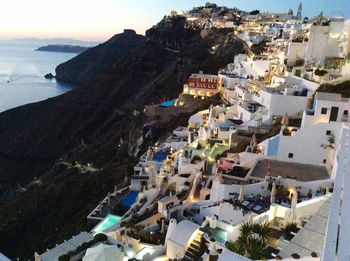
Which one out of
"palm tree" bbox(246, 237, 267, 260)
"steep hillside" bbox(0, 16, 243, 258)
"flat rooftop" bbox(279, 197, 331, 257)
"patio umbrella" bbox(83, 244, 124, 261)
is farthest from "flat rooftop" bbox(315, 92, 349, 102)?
"steep hillside" bbox(0, 16, 243, 258)

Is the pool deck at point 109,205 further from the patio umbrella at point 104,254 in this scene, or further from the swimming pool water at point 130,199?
the patio umbrella at point 104,254

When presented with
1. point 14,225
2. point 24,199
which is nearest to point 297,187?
point 14,225

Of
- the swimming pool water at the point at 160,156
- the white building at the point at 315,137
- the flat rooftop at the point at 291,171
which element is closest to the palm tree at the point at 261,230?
the flat rooftop at the point at 291,171

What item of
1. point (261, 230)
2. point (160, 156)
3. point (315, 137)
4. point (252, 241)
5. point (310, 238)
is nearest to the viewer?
point (252, 241)

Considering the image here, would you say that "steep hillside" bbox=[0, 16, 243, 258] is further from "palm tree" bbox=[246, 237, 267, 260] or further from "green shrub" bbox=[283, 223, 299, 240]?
"palm tree" bbox=[246, 237, 267, 260]

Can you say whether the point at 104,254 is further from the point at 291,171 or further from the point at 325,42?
the point at 325,42

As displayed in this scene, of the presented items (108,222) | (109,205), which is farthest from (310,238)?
(109,205)
